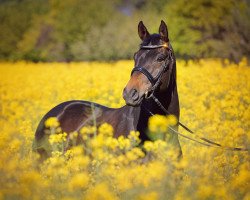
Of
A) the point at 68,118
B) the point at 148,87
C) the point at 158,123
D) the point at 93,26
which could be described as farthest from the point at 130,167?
the point at 93,26

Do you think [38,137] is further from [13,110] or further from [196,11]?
[196,11]

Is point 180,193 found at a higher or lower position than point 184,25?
lower

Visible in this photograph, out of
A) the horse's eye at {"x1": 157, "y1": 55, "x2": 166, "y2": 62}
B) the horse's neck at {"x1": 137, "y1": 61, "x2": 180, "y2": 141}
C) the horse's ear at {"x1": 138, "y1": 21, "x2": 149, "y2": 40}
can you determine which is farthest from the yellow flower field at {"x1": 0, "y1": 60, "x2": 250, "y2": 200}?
the horse's ear at {"x1": 138, "y1": 21, "x2": 149, "y2": 40}

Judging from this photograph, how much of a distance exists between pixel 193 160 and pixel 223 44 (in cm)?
1506

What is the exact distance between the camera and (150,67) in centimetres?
512

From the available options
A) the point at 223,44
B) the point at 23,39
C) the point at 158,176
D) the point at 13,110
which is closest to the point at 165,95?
the point at 158,176

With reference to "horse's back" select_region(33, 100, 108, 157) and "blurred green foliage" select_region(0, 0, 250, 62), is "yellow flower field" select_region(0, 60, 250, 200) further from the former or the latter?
"blurred green foliage" select_region(0, 0, 250, 62)

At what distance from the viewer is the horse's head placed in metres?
4.92

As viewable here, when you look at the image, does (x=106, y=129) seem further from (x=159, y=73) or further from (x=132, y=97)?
(x=159, y=73)

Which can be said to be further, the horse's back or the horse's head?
the horse's back

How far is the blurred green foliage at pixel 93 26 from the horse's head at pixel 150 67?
679 inches

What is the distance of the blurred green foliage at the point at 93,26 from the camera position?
23344mm

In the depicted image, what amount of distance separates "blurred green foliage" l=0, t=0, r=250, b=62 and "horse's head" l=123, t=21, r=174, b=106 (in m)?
17.3

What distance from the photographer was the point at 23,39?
31.4 meters
